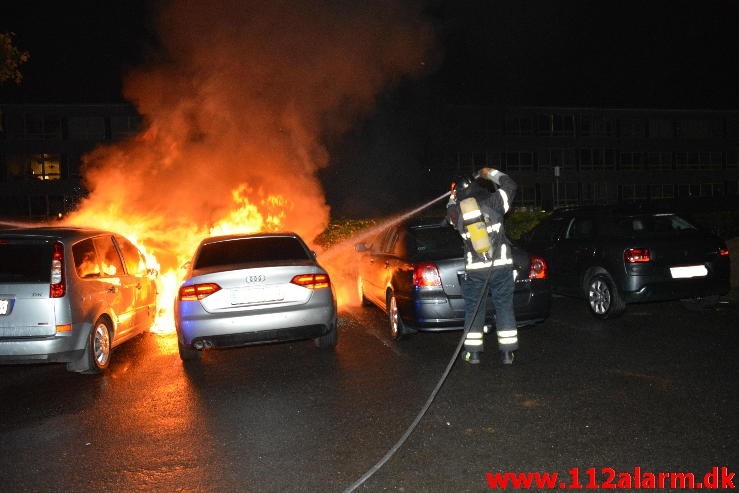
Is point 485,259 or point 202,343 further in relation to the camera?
point 202,343

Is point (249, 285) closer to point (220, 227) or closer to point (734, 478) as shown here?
point (734, 478)

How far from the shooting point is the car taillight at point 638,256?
7.62 m

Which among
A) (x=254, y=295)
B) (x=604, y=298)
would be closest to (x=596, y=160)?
(x=604, y=298)

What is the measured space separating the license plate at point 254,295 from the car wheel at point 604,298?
14.1 ft

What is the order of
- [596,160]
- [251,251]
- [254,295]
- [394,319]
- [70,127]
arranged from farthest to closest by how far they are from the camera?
[596,160]
[70,127]
[394,319]
[251,251]
[254,295]

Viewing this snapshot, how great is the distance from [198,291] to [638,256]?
5.23m

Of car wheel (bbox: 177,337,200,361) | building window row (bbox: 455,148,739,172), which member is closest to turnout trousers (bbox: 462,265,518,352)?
car wheel (bbox: 177,337,200,361)

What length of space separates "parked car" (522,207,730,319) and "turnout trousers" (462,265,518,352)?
90.2 inches

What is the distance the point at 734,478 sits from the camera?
3516mm

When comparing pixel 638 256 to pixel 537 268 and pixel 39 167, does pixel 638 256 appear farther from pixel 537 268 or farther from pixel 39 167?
pixel 39 167

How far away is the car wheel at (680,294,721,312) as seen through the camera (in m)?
8.33

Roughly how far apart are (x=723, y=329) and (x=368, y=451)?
527 centimetres

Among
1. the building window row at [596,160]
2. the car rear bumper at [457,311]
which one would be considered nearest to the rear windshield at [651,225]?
the car rear bumper at [457,311]

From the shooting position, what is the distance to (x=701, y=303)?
27.9 feet
